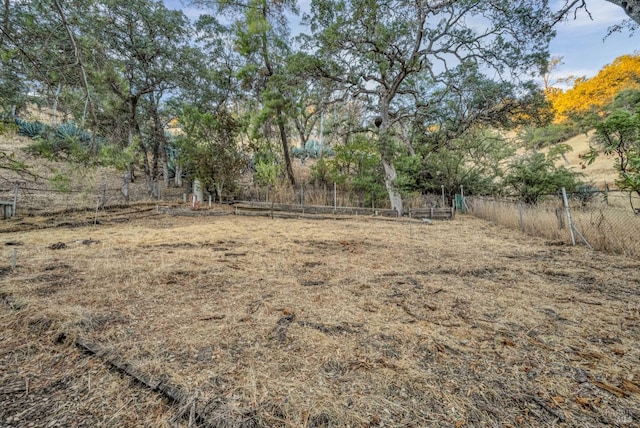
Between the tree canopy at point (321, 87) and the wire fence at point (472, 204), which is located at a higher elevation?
the tree canopy at point (321, 87)

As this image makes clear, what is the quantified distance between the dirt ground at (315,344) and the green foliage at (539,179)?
818 centimetres

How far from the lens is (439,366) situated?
1.42 meters

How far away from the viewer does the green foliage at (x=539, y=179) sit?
9820 millimetres

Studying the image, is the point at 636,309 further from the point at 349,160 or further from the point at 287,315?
the point at 349,160

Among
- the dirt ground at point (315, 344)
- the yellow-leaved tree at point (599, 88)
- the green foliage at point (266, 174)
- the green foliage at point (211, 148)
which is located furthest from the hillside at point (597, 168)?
the green foliage at point (211, 148)

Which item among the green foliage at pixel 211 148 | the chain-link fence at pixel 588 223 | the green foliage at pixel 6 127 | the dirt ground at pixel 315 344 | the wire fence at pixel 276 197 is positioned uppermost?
the green foliage at pixel 211 148

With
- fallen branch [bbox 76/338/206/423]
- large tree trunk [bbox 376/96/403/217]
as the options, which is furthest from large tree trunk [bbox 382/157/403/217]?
fallen branch [bbox 76/338/206/423]

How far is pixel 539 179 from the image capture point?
33.2ft

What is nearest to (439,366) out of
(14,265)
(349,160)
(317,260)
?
(317,260)

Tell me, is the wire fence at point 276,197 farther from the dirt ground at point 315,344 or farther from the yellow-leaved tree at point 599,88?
the yellow-leaved tree at point 599,88

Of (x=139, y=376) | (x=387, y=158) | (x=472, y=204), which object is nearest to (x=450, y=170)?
(x=472, y=204)

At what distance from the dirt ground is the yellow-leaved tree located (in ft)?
107

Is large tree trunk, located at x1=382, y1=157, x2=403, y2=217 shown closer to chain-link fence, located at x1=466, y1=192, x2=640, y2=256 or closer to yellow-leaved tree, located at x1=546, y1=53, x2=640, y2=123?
chain-link fence, located at x1=466, y1=192, x2=640, y2=256

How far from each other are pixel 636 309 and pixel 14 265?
20.1ft
